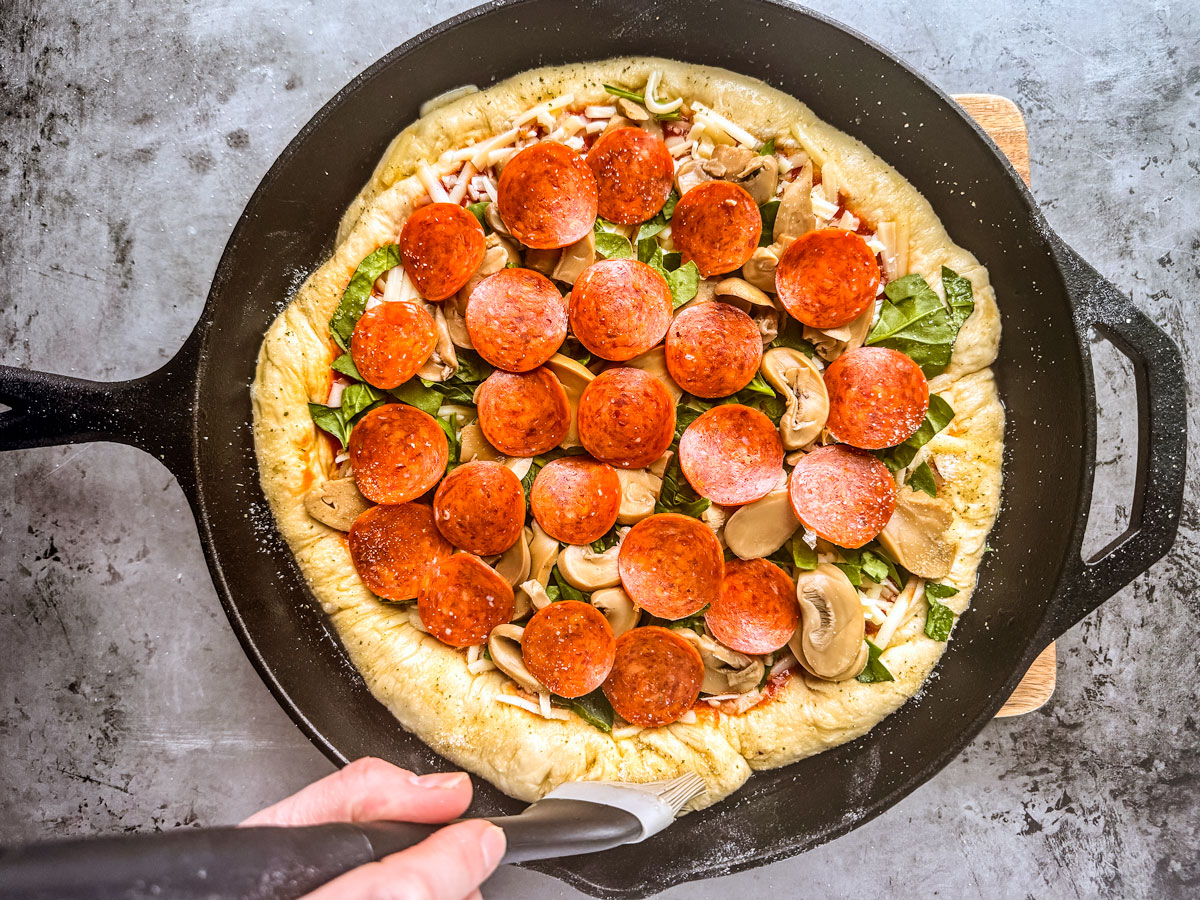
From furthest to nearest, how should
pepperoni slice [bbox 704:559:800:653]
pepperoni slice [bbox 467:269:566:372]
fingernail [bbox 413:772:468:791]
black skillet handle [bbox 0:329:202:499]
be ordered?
1. pepperoni slice [bbox 704:559:800:653]
2. pepperoni slice [bbox 467:269:566:372]
3. black skillet handle [bbox 0:329:202:499]
4. fingernail [bbox 413:772:468:791]

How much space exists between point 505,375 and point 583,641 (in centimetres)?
101

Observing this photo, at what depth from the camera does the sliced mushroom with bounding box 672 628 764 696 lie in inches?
118

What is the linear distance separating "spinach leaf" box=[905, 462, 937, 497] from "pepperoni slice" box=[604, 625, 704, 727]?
Result: 42.6 inches

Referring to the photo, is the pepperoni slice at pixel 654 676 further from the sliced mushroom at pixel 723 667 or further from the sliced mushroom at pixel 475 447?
the sliced mushroom at pixel 475 447

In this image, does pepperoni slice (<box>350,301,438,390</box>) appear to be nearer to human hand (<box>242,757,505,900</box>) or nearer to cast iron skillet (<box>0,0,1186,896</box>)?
cast iron skillet (<box>0,0,1186,896</box>)

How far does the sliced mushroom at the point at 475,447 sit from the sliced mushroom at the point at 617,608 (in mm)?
648

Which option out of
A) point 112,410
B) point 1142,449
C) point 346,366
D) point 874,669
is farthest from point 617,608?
point 1142,449

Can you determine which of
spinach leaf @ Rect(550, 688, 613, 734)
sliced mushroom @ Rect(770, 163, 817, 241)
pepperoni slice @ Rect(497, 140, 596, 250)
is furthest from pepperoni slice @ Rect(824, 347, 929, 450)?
spinach leaf @ Rect(550, 688, 613, 734)

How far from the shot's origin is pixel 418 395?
2994mm

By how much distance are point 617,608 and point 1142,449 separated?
205 centimetres

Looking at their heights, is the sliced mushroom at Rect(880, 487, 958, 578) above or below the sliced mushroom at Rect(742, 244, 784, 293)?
below

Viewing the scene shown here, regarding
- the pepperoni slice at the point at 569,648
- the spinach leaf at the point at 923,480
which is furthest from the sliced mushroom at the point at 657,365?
the spinach leaf at the point at 923,480

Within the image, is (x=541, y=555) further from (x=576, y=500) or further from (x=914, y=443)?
(x=914, y=443)

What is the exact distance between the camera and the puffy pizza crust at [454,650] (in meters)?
3.00
